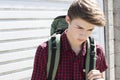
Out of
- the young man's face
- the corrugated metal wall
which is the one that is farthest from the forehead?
the corrugated metal wall

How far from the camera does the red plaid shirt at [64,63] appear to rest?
275 cm

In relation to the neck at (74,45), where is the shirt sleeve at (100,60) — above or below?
below

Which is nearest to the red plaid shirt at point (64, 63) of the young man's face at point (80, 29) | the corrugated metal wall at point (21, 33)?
the young man's face at point (80, 29)

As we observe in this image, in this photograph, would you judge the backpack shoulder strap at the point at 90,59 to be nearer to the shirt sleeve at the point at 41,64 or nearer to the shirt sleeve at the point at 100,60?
the shirt sleeve at the point at 100,60

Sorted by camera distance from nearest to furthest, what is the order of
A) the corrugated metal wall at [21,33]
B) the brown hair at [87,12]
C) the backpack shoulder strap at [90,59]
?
the brown hair at [87,12]
the backpack shoulder strap at [90,59]
the corrugated metal wall at [21,33]

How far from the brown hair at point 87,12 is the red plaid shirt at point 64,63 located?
0.77 feet

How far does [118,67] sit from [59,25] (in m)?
4.06

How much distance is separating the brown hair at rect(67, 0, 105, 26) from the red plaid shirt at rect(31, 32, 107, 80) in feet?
0.77

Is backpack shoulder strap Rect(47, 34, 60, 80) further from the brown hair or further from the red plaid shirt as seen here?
the brown hair

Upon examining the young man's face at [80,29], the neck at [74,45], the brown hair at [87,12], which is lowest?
the neck at [74,45]

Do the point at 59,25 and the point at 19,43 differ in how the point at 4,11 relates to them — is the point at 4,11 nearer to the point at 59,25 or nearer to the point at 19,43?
the point at 19,43

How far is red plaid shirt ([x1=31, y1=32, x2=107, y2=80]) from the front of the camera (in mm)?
2754

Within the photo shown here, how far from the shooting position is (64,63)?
280 centimetres

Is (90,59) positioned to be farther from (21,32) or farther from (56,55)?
(21,32)
